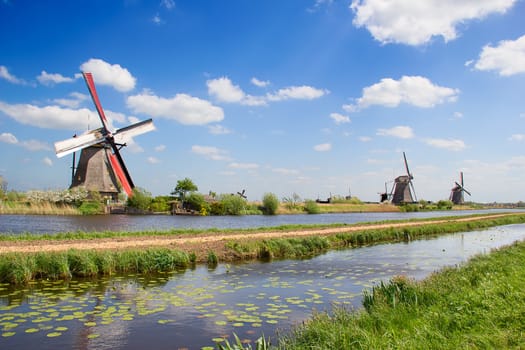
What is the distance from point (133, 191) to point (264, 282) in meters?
44.5

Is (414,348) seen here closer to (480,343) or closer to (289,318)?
(480,343)

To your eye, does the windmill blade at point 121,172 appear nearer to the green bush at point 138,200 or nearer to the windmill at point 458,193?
the green bush at point 138,200

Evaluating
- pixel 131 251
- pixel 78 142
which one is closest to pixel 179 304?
pixel 131 251

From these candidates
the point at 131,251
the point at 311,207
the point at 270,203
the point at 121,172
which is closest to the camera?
the point at 131,251

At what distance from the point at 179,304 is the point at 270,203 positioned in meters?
54.3

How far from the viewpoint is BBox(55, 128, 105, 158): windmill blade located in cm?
4241

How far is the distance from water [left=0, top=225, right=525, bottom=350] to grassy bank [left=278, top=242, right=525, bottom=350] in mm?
1375

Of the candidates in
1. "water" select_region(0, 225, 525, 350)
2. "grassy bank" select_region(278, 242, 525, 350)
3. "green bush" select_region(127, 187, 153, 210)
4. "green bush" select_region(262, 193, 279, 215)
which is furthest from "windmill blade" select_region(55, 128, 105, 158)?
"grassy bank" select_region(278, 242, 525, 350)

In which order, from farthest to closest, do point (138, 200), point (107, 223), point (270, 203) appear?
point (270, 203) < point (138, 200) < point (107, 223)

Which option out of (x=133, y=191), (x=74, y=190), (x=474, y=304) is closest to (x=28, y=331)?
(x=474, y=304)

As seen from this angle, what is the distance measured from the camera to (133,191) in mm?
52344

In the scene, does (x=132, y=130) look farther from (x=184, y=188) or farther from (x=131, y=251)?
(x=131, y=251)

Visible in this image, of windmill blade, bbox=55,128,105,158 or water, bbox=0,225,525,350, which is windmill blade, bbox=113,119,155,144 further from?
water, bbox=0,225,525,350

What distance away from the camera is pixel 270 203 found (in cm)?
6284
